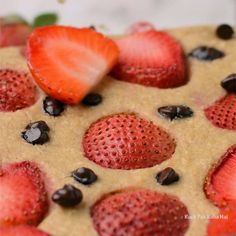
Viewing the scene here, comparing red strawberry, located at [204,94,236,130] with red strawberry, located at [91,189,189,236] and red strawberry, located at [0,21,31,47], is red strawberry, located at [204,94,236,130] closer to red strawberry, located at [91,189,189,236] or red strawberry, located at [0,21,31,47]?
red strawberry, located at [91,189,189,236]

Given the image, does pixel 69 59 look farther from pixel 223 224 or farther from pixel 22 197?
pixel 223 224

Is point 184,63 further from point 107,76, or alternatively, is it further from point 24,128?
point 24,128

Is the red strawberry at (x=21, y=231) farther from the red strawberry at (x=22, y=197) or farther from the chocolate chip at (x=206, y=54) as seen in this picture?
the chocolate chip at (x=206, y=54)

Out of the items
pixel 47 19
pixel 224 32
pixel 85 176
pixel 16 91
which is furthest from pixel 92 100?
pixel 47 19

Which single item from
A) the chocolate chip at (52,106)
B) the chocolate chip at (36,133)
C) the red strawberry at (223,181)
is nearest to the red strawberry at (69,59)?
the chocolate chip at (52,106)

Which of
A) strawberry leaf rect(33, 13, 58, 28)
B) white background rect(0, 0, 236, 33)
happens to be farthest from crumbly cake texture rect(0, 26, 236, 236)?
white background rect(0, 0, 236, 33)

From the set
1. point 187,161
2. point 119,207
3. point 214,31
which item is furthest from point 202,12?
point 119,207

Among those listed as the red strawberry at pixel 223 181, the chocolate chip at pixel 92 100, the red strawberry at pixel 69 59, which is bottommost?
the red strawberry at pixel 223 181
